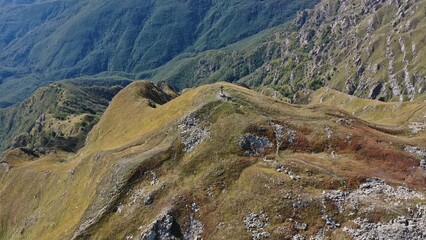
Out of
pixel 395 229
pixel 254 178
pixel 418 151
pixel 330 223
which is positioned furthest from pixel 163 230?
pixel 418 151

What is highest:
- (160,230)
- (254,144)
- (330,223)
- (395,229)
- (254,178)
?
(254,144)

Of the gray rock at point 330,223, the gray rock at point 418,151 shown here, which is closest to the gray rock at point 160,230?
the gray rock at point 330,223

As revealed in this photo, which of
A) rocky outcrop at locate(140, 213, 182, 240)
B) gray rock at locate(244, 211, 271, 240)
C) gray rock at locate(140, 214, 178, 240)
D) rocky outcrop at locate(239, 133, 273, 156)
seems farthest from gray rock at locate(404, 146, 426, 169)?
gray rock at locate(140, 214, 178, 240)

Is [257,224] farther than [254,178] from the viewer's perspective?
No

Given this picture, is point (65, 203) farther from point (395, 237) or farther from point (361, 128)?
point (395, 237)

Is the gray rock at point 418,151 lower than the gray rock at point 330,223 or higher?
lower

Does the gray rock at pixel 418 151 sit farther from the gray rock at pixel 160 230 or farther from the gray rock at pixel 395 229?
the gray rock at pixel 160 230

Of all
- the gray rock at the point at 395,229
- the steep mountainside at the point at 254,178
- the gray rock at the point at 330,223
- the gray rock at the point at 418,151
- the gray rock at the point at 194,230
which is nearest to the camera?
the gray rock at the point at 395,229

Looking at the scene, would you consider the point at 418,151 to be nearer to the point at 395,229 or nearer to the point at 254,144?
the point at 395,229
